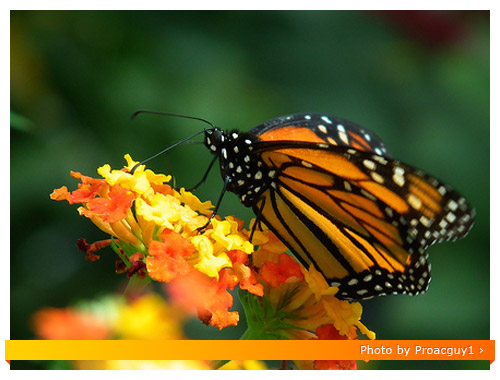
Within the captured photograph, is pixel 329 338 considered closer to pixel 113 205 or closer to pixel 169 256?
pixel 169 256

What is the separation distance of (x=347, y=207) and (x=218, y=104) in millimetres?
1290

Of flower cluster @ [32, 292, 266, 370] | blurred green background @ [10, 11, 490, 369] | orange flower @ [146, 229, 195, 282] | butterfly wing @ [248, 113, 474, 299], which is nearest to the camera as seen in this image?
orange flower @ [146, 229, 195, 282]

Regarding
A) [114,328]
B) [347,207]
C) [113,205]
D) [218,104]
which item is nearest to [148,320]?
[114,328]

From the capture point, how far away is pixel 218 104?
9.43 feet

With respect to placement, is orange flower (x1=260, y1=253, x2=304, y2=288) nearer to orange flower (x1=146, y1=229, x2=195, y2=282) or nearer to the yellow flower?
orange flower (x1=146, y1=229, x2=195, y2=282)

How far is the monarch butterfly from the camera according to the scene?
1515mm

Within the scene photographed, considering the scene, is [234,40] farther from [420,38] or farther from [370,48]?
[420,38]

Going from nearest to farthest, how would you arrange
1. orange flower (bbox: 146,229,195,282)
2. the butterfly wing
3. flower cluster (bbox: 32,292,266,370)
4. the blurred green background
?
orange flower (bbox: 146,229,195,282)
the butterfly wing
flower cluster (bbox: 32,292,266,370)
the blurred green background

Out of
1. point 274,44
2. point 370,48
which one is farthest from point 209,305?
point 370,48

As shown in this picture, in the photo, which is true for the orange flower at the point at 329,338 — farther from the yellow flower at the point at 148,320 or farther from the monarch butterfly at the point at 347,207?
the yellow flower at the point at 148,320

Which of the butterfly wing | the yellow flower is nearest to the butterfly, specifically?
the butterfly wing

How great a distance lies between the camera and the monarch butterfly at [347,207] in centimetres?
151

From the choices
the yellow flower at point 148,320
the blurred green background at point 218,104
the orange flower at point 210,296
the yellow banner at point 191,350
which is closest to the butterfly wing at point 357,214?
the yellow banner at point 191,350

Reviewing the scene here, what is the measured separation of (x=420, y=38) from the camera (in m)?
3.16
